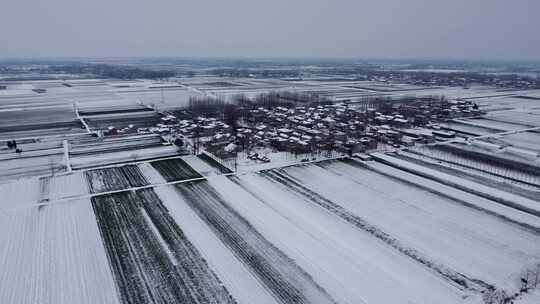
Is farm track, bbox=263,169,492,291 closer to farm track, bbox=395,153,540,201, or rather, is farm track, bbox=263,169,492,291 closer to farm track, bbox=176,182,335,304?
farm track, bbox=176,182,335,304

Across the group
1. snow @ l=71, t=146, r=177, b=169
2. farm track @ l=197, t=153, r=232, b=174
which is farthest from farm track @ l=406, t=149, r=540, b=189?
snow @ l=71, t=146, r=177, b=169

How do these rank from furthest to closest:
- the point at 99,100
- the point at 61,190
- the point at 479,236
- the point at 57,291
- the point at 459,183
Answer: the point at 99,100, the point at 459,183, the point at 61,190, the point at 479,236, the point at 57,291

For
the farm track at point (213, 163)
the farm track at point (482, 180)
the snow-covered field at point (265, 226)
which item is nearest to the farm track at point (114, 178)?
the snow-covered field at point (265, 226)

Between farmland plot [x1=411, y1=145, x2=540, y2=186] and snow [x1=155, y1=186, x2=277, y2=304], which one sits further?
farmland plot [x1=411, y1=145, x2=540, y2=186]

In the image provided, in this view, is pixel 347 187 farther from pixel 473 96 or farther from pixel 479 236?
pixel 473 96

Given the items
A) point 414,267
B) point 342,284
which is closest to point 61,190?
point 342,284

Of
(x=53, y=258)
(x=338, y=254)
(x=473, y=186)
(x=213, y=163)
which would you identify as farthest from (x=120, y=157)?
A: (x=473, y=186)

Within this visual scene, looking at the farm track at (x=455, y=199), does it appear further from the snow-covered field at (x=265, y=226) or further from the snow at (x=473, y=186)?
the snow at (x=473, y=186)
